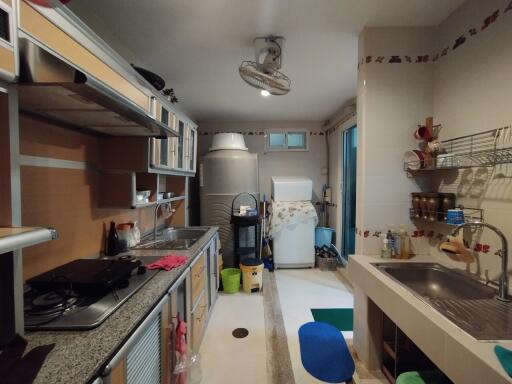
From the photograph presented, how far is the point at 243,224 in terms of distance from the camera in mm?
3232

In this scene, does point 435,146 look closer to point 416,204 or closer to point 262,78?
point 416,204

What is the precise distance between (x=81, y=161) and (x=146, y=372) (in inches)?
47.0

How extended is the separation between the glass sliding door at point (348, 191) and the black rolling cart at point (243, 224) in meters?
1.32

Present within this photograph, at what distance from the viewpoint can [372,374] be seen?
1.60 meters

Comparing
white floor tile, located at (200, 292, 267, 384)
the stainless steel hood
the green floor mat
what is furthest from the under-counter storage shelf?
the stainless steel hood

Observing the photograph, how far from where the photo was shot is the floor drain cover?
2109 millimetres

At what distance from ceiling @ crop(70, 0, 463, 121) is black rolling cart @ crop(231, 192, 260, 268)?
1.50 metres

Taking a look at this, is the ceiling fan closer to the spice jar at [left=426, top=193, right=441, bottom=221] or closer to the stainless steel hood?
the stainless steel hood

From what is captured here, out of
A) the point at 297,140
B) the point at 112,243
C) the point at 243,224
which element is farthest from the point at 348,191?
the point at 112,243

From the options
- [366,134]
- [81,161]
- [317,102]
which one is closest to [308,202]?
[317,102]

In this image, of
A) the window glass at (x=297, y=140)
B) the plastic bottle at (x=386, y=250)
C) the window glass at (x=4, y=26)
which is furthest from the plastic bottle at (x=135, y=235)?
the window glass at (x=297, y=140)

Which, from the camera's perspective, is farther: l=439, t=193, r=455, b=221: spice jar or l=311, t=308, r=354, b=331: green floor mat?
l=311, t=308, r=354, b=331: green floor mat

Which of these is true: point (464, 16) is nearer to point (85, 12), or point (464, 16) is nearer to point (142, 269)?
point (85, 12)

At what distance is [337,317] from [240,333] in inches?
36.3
